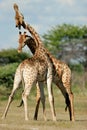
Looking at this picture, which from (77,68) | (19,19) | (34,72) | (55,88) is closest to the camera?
(34,72)

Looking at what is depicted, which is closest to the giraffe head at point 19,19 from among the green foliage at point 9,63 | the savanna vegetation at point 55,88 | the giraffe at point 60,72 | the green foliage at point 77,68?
the giraffe at point 60,72

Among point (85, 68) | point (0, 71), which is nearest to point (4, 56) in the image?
point (85, 68)

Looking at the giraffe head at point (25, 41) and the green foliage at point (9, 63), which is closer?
the giraffe head at point (25, 41)

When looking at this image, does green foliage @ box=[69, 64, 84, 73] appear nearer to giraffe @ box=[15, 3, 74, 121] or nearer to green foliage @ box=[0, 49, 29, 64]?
green foliage @ box=[0, 49, 29, 64]

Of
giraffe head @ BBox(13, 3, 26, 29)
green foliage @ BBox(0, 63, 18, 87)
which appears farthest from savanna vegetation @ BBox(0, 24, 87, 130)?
giraffe head @ BBox(13, 3, 26, 29)

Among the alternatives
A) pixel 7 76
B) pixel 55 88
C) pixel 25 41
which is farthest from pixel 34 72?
pixel 55 88

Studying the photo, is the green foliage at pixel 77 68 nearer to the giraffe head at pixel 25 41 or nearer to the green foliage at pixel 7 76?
the green foliage at pixel 7 76

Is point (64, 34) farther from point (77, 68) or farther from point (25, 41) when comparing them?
point (25, 41)

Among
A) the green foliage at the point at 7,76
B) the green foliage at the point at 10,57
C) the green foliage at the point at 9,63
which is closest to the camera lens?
the green foliage at the point at 7,76

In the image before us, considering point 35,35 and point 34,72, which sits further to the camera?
point 35,35

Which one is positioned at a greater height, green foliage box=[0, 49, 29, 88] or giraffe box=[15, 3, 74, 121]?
giraffe box=[15, 3, 74, 121]

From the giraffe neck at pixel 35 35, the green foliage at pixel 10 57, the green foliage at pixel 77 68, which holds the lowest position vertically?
the green foliage at pixel 77 68

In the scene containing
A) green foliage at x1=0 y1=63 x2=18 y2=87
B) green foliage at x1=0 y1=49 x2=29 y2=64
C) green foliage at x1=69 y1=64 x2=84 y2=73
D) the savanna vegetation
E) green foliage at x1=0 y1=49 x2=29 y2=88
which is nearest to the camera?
the savanna vegetation

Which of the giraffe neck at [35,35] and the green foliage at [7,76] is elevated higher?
the giraffe neck at [35,35]
